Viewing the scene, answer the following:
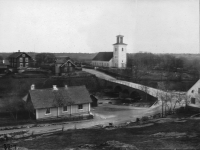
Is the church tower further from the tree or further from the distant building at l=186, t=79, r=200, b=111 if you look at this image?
the distant building at l=186, t=79, r=200, b=111

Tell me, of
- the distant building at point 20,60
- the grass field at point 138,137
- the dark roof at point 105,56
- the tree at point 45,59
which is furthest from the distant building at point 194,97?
the tree at point 45,59

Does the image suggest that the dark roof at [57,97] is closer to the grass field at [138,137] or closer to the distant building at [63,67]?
the grass field at [138,137]

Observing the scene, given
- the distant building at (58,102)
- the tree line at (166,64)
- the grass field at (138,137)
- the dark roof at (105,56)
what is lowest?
the grass field at (138,137)

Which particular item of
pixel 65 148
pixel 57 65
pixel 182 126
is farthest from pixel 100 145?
pixel 57 65

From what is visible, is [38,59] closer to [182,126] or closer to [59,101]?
[59,101]

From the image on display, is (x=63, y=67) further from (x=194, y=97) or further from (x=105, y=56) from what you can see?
(x=194, y=97)

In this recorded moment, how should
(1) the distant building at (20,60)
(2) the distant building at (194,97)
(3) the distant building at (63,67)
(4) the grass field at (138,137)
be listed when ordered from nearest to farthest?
1. (4) the grass field at (138,137)
2. (2) the distant building at (194,97)
3. (3) the distant building at (63,67)
4. (1) the distant building at (20,60)

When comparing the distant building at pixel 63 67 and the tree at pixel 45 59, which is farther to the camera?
the tree at pixel 45 59

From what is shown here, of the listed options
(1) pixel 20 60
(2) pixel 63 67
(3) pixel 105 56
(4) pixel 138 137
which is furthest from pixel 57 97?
(3) pixel 105 56
